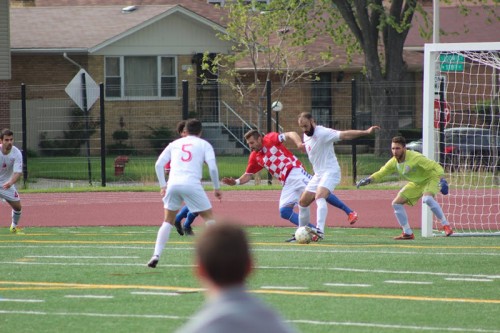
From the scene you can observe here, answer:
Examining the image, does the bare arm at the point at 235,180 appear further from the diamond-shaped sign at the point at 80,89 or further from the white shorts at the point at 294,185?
the diamond-shaped sign at the point at 80,89

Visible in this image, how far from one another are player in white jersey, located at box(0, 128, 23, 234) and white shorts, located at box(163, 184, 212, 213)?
6496 mm

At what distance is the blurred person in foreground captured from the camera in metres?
4.18

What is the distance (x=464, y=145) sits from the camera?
25812 millimetres

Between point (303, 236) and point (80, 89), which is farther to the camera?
point (80, 89)

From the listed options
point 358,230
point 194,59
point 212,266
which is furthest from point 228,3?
point 212,266

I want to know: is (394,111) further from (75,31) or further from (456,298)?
(456,298)

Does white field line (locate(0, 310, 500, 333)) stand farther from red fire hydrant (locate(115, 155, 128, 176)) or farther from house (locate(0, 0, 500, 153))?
house (locate(0, 0, 500, 153))

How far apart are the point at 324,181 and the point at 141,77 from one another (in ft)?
90.1

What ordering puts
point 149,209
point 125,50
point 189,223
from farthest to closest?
point 125,50 < point 149,209 < point 189,223

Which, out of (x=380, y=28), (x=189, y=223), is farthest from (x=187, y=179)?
(x=380, y=28)

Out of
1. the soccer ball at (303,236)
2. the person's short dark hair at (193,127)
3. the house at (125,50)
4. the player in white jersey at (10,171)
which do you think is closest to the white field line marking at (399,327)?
the person's short dark hair at (193,127)

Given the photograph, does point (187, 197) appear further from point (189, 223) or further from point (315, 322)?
point (189, 223)

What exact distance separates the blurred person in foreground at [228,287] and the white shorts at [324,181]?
11632 mm

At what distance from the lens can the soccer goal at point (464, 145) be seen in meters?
17.1
